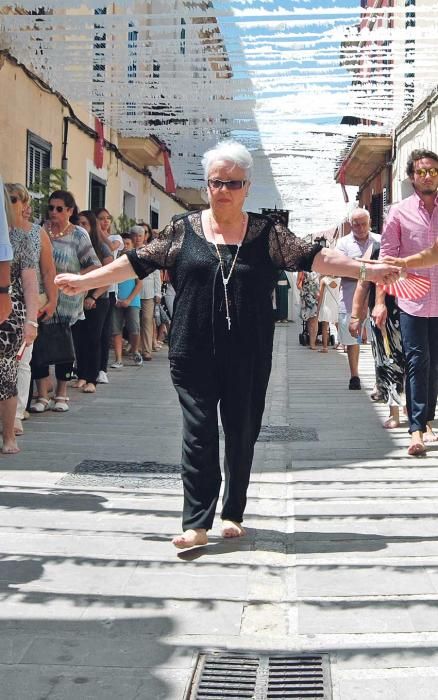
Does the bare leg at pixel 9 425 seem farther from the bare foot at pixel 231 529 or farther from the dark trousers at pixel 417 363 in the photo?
the dark trousers at pixel 417 363

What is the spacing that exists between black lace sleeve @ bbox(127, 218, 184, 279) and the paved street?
1.26 meters

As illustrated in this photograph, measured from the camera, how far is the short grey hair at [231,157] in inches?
164

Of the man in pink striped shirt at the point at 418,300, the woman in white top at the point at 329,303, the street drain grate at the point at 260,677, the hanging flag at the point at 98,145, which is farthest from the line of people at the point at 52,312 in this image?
the hanging flag at the point at 98,145

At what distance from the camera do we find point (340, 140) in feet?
65.7

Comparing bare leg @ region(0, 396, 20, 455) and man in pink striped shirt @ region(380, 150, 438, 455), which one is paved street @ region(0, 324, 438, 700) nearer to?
bare leg @ region(0, 396, 20, 455)

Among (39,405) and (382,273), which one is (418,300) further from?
(39,405)

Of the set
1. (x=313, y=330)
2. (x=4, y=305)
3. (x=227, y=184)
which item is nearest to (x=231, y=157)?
(x=227, y=184)

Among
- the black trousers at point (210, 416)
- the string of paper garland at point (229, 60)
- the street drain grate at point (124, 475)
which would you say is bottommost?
the street drain grate at point (124, 475)

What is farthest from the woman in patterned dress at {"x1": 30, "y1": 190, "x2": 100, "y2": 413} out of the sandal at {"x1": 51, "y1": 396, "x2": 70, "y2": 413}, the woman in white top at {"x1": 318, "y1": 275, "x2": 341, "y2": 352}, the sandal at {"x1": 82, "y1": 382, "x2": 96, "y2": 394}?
the woman in white top at {"x1": 318, "y1": 275, "x2": 341, "y2": 352}

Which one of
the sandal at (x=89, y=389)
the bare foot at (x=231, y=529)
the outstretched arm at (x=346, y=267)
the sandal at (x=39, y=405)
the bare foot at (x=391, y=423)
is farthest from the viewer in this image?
the sandal at (x=89, y=389)

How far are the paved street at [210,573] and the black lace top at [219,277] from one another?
3.06 feet

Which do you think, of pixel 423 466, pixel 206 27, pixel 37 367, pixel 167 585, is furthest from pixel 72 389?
pixel 167 585

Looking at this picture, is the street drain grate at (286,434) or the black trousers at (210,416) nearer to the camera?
the black trousers at (210,416)

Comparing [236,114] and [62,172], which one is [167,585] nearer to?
[62,172]
